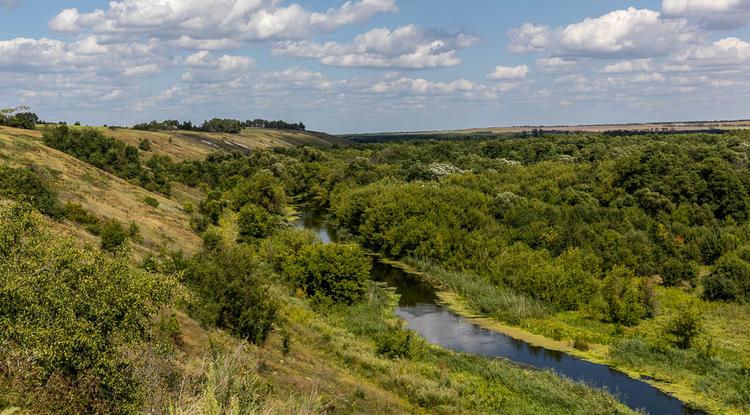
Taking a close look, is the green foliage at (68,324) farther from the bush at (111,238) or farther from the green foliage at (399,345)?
the bush at (111,238)

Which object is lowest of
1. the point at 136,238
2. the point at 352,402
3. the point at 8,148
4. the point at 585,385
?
the point at 585,385

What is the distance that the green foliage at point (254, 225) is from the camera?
6088 centimetres

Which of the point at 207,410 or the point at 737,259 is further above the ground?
the point at 207,410

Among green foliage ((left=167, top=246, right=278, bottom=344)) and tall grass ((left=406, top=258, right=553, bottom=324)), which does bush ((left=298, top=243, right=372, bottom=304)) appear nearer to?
tall grass ((left=406, top=258, right=553, bottom=324))

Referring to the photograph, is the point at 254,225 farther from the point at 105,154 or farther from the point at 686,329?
the point at 686,329

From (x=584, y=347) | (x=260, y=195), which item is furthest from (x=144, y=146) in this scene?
(x=584, y=347)

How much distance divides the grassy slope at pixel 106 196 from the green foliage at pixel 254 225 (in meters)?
5.73

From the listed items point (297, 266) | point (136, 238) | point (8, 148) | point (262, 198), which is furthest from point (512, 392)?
point (262, 198)

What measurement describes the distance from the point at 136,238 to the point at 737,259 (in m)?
46.4

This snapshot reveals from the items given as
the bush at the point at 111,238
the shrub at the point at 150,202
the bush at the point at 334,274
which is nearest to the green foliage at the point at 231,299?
→ the bush at the point at 111,238

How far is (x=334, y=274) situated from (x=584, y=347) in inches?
733

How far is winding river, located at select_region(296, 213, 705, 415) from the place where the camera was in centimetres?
2938

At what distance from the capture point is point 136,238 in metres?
41.2

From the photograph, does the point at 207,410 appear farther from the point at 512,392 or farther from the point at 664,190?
the point at 664,190
